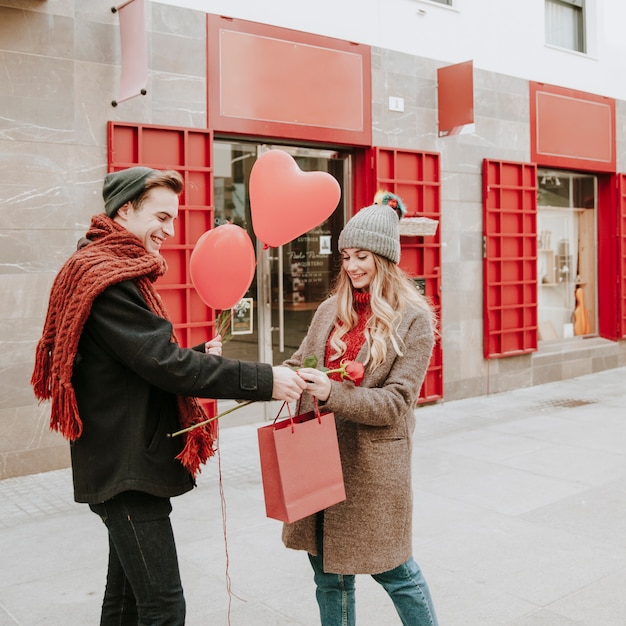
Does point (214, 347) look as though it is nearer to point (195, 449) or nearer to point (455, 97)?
point (195, 449)

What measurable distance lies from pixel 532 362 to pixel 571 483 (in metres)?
4.58

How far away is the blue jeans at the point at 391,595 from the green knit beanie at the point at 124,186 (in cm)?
139

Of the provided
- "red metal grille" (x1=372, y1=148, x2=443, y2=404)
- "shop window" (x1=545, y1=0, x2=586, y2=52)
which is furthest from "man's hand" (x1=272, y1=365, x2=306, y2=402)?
"shop window" (x1=545, y1=0, x2=586, y2=52)

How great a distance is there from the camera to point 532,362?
10.3 meters

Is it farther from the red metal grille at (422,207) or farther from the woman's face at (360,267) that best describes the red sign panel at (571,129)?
the woman's face at (360,267)

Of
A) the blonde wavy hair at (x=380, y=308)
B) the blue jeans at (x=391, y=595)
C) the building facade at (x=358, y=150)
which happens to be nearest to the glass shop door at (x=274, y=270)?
the building facade at (x=358, y=150)

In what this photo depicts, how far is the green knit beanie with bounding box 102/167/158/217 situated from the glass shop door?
5182 mm

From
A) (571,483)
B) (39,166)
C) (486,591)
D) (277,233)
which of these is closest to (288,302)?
(39,166)

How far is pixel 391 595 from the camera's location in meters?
2.76

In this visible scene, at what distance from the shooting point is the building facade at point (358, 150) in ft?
20.3

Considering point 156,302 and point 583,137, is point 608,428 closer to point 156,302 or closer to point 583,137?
point 583,137

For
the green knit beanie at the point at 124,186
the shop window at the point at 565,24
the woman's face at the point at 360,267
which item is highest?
the shop window at the point at 565,24

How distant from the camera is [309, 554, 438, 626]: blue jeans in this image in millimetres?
2719

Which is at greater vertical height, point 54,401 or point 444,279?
point 444,279
